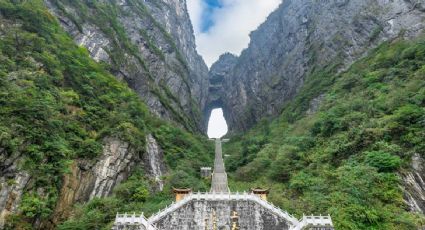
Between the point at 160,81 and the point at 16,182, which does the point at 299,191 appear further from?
the point at 160,81

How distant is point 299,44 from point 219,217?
4650cm

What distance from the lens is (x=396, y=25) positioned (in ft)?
131

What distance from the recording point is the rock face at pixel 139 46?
127 feet

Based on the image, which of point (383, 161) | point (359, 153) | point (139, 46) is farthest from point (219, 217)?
point (139, 46)

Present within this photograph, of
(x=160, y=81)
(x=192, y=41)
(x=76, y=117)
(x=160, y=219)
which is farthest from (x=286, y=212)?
(x=192, y=41)

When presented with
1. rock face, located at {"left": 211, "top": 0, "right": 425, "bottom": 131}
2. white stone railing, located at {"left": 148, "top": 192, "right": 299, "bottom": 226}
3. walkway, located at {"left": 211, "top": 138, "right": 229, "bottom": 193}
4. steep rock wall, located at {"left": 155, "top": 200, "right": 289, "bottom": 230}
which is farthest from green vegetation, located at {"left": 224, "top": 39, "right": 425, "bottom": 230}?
rock face, located at {"left": 211, "top": 0, "right": 425, "bottom": 131}

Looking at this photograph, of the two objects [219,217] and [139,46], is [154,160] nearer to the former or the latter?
[219,217]

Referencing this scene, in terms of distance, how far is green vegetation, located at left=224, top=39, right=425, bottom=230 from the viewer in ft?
52.1

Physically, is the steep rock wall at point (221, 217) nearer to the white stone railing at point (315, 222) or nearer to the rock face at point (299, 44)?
the white stone railing at point (315, 222)

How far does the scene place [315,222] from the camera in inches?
601

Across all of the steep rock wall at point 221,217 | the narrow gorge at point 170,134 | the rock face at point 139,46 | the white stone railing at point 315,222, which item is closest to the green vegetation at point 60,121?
the narrow gorge at point 170,134

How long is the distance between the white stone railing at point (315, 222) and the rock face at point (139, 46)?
28148 millimetres

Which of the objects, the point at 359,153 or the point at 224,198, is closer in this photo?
the point at 224,198

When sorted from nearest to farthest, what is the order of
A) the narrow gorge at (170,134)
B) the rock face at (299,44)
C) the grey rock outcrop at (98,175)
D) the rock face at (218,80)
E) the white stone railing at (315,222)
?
the white stone railing at (315,222) → the narrow gorge at (170,134) → the grey rock outcrop at (98,175) → the rock face at (299,44) → the rock face at (218,80)
